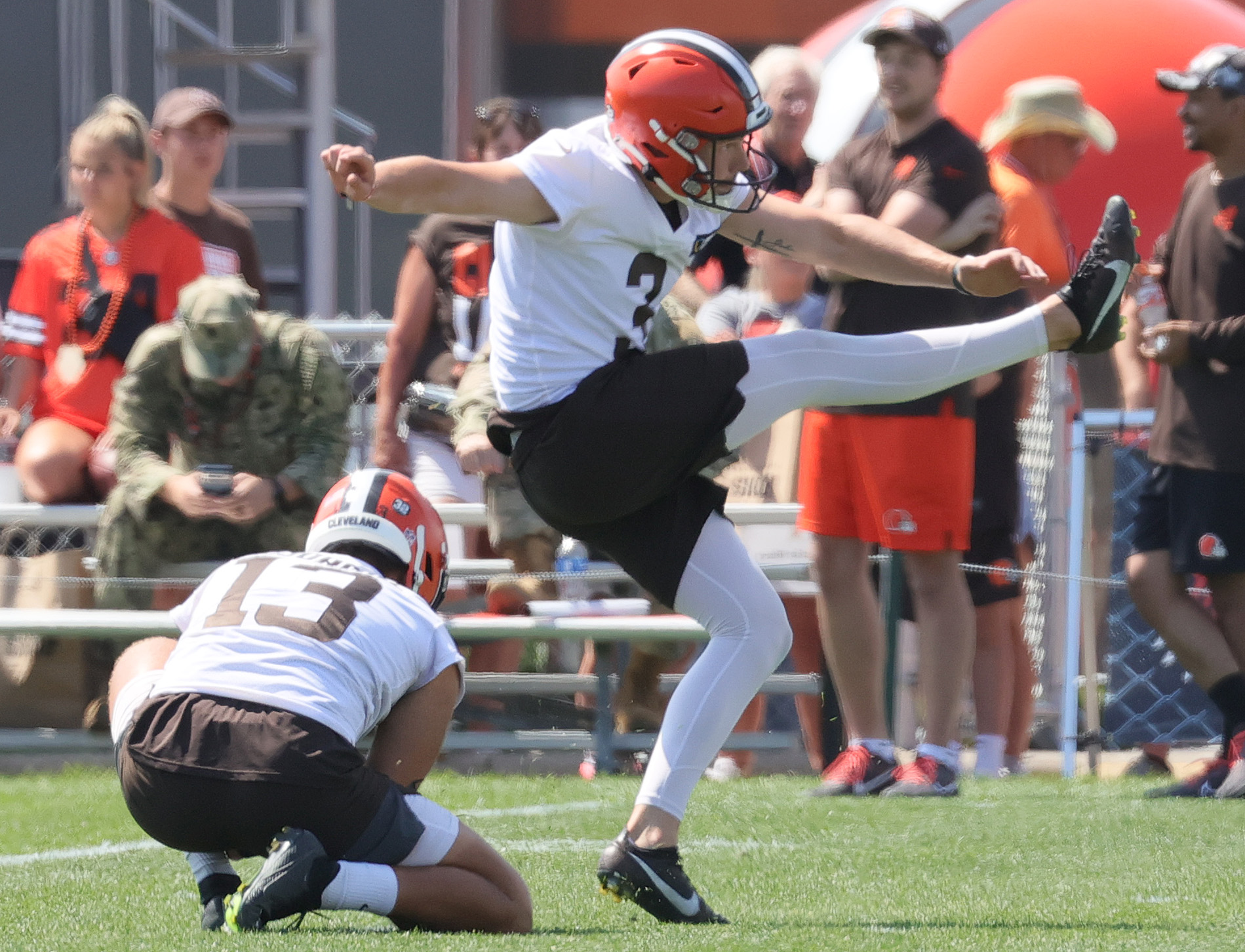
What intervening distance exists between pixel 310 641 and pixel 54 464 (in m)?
3.84

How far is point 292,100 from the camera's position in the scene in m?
11.6

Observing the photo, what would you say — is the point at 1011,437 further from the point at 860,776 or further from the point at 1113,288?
the point at 1113,288

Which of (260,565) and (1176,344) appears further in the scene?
(1176,344)

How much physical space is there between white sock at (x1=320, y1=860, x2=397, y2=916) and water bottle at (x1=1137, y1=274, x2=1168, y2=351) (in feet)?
11.6

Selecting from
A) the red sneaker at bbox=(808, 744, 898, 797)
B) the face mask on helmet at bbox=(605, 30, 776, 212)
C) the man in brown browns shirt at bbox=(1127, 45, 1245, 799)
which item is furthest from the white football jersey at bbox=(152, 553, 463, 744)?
the man in brown browns shirt at bbox=(1127, 45, 1245, 799)

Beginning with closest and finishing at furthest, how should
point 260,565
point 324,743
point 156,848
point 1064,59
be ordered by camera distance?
point 324,743, point 260,565, point 156,848, point 1064,59

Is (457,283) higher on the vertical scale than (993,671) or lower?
higher

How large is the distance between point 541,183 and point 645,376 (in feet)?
1.38

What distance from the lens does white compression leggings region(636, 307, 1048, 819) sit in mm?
3998

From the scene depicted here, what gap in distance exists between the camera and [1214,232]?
610 cm

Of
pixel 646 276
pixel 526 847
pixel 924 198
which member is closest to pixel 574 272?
pixel 646 276

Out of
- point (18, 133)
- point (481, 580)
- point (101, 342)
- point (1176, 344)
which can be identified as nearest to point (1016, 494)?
point (1176, 344)

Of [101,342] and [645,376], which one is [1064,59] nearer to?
[101,342]

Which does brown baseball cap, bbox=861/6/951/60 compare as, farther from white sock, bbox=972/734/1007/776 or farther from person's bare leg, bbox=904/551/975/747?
white sock, bbox=972/734/1007/776
